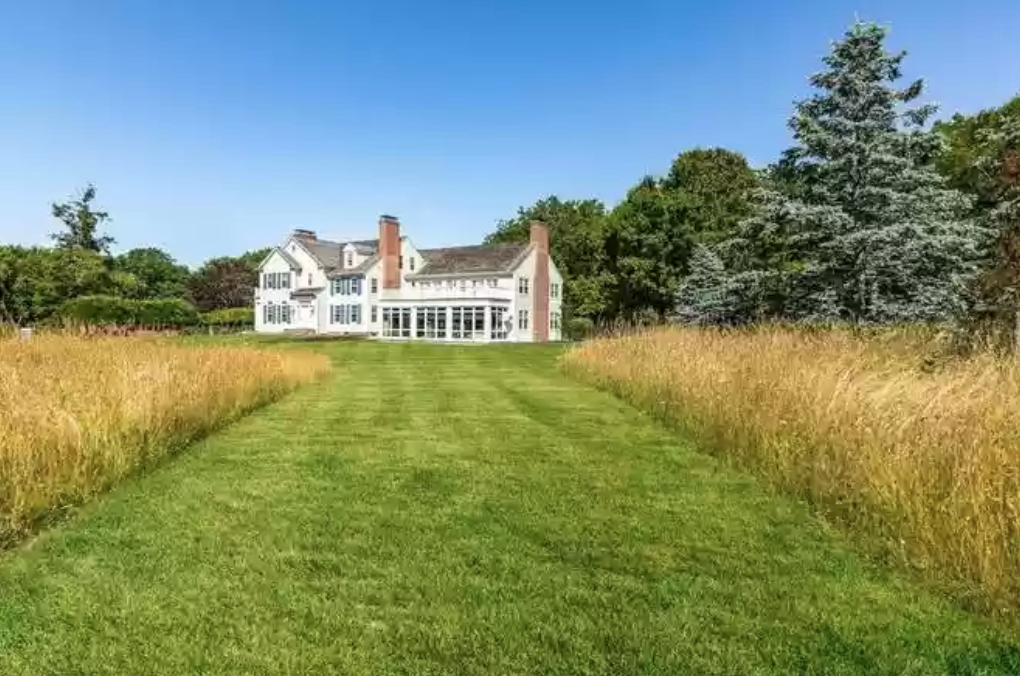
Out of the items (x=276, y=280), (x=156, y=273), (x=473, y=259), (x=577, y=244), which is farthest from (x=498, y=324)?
(x=156, y=273)

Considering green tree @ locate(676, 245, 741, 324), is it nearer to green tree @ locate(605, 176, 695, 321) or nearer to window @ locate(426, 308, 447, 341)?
green tree @ locate(605, 176, 695, 321)

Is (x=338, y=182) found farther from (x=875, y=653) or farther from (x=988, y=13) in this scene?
(x=875, y=653)

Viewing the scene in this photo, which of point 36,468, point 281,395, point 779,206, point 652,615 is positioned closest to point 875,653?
point 652,615

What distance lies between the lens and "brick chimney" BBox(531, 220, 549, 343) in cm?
4576

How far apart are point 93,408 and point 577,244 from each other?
151ft

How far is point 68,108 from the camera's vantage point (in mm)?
14625

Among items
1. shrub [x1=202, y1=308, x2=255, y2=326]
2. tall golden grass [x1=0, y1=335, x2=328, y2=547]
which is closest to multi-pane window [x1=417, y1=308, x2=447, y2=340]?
shrub [x1=202, y1=308, x2=255, y2=326]

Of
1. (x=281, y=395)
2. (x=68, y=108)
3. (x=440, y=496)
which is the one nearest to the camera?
(x=440, y=496)

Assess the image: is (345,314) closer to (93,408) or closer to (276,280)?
(276,280)

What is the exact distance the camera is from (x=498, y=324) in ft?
145

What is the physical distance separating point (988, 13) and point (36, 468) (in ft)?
41.8

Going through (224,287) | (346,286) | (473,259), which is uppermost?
(473,259)

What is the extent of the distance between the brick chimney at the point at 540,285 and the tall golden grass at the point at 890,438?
117ft

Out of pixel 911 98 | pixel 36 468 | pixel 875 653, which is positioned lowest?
pixel 875 653
